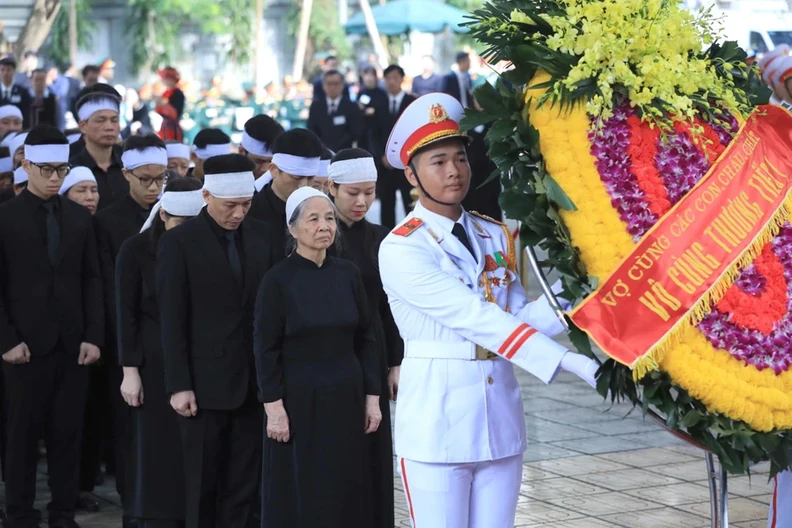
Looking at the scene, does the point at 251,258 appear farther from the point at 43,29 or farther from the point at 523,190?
the point at 43,29

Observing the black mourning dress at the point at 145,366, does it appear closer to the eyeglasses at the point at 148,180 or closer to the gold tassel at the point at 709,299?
the eyeglasses at the point at 148,180

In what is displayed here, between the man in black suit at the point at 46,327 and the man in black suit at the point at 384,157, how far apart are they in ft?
33.1

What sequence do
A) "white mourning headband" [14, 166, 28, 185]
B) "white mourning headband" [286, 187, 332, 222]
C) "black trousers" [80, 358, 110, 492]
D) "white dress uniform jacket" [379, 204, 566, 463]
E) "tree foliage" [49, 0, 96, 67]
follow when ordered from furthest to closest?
"tree foliage" [49, 0, 96, 67], "white mourning headband" [14, 166, 28, 185], "black trousers" [80, 358, 110, 492], "white mourning headband" [286, 187, 332, 222], "white dress uniform jacket" [379, 204, 566, 463]

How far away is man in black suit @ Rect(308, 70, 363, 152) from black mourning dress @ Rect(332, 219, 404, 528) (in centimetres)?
1140

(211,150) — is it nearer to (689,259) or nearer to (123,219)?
(123,219)

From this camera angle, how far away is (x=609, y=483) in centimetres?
749

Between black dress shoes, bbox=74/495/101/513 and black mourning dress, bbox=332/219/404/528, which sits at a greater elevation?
black mourning dress, bbox=332/219/404/528

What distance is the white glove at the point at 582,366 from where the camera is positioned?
12.8 feet

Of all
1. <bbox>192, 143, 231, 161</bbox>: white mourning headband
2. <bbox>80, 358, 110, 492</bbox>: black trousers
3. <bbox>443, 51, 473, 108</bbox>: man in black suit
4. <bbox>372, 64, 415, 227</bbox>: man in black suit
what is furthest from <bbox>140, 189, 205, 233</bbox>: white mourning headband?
<bbox>443, 51, 473, 108</bbox>: man in black suit

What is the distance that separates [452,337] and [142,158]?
3572 millimetres

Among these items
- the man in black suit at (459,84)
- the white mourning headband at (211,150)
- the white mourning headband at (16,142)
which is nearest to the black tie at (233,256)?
the white mourning headband at (211,150)

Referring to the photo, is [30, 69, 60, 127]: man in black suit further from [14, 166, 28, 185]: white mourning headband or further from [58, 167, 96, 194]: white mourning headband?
[58, 167, 96, 194]: white mourning headband

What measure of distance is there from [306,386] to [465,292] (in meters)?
1.60

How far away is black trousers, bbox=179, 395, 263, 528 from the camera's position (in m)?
6.24
